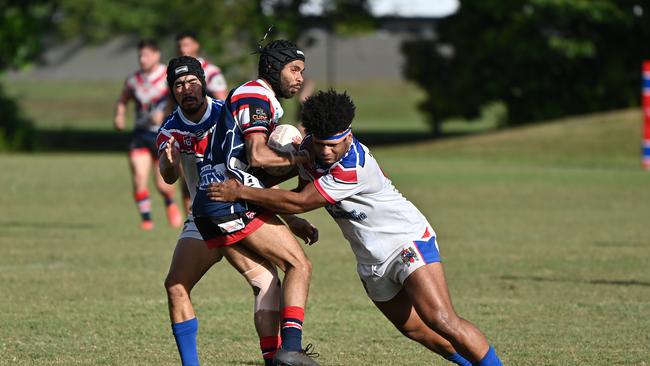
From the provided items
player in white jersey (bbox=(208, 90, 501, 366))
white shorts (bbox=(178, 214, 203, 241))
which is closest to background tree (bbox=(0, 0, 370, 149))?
white shorts (bbox=(178, 214, 203, 241))

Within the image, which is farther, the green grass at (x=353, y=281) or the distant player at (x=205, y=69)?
the distant player at (x=205, y=69)

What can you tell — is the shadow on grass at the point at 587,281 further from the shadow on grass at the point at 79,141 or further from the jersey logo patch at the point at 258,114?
the shadow on grass at the point at 79,141

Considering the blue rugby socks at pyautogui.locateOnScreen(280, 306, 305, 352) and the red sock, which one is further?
the red sock

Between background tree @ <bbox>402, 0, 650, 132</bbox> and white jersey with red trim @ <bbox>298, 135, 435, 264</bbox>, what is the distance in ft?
99.5

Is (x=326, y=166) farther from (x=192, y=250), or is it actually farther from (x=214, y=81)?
(x=214, y=81)

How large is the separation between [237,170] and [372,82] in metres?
79.1

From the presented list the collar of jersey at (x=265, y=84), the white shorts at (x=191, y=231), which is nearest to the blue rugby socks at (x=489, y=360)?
the white shorts at (x=191, y=231)

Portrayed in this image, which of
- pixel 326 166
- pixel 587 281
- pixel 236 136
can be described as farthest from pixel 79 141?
pixel 326 166

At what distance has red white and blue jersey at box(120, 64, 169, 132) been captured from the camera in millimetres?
15203

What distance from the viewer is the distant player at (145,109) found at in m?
15.2

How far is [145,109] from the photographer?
15312 mm

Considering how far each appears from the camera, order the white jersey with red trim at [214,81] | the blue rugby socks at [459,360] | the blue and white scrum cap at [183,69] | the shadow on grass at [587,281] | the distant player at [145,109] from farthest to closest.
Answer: the distant player at [145,109], the white jersey with red trim at [214,81], the shadow on grass at [587,281], the blue and white scrum cap at [183,69], the blue rugby socks at [459,360]

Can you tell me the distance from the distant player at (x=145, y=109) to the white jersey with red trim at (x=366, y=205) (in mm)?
8762

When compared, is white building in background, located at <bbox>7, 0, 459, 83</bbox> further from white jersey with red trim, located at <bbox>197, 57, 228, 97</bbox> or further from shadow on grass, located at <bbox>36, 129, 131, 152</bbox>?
white jersey with red trim, located at <bbox>197, 57, 228, 97</bbox>
